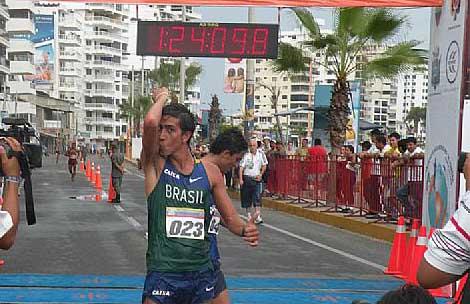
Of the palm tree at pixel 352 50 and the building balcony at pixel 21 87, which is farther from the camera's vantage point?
the building balcony at pixel 21 87

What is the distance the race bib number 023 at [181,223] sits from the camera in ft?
16.2

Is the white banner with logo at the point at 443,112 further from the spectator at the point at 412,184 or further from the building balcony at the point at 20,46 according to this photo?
the building balcony at the point at 20,46

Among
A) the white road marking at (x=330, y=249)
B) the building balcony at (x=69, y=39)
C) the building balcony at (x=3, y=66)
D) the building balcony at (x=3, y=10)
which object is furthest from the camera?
the building balcony at (x=69, y=39)

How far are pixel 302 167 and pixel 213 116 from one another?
2304 centimetres

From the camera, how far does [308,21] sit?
23.1 m

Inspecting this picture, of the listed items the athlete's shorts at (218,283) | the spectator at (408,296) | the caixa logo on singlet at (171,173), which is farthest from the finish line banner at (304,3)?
the spectator at (408,296)

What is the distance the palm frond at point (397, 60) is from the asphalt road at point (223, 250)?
4.99 m

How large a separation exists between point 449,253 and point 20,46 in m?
88.2

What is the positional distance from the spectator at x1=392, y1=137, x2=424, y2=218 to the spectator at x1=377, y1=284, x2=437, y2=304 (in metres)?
12.2

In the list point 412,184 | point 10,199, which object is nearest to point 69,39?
point 412,184

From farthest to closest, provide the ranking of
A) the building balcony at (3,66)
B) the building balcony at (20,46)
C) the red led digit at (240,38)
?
the building balcony at (20,46), the building balcony at (3,66), the red led digit at (240,38)

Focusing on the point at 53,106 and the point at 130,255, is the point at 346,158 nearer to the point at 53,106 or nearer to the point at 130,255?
the point at 130,255

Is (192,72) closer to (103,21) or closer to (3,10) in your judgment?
(3,10)

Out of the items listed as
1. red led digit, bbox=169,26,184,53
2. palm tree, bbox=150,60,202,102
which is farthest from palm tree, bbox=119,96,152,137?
red led digit, bbox=169,26,184,53
